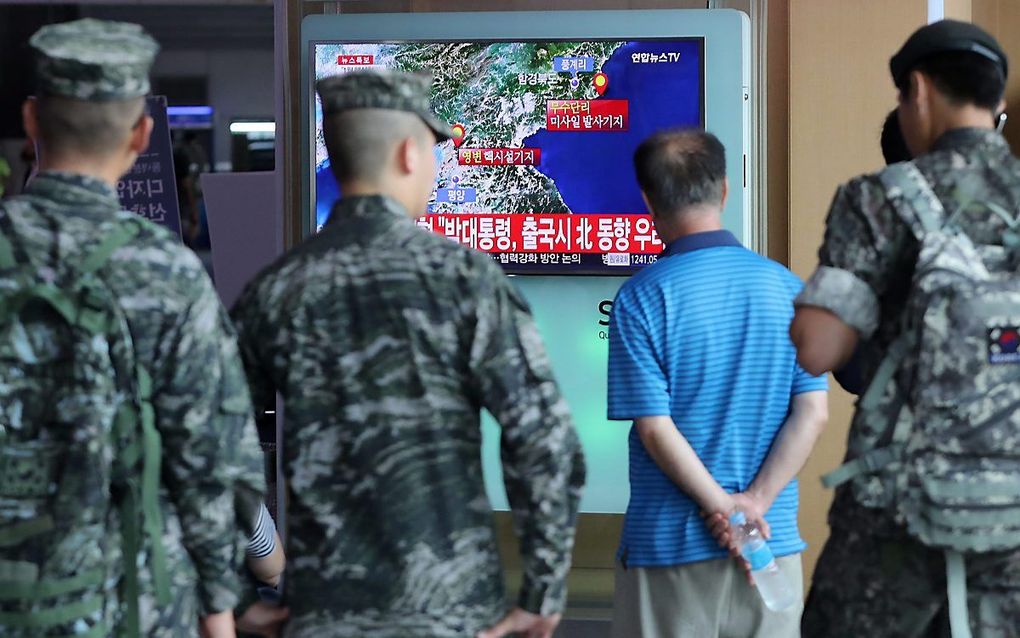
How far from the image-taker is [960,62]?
2191 millimetres

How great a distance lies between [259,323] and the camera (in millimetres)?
2150

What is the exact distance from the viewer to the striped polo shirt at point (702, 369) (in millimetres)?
2777

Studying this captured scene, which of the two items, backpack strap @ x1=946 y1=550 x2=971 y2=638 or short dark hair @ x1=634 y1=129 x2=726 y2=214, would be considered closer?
backpack strap @ x1=946 y1=550 x2=971 y2=638

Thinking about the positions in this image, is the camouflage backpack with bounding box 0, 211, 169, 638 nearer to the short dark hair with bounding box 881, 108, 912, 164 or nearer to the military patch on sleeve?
the military patch on sleeve

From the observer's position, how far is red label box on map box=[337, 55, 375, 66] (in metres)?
4.57

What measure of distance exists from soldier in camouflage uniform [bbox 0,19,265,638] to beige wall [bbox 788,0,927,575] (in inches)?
111

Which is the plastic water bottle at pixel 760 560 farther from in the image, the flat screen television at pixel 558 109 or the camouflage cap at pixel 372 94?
the flat screen television at pixel 558 109

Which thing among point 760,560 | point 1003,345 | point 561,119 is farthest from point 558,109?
point 1003,345

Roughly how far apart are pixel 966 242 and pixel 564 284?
8.25 feet

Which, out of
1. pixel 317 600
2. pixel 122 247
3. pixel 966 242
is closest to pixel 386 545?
pixel 317 600

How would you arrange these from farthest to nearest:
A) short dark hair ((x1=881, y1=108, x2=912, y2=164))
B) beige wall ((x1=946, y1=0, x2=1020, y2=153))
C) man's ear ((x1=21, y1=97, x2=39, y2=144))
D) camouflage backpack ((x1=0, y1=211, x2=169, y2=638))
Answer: beige wall ((x1=946, y1=0, x2=1020, y2=153))
short dark hair ((x1=881, y1=108, x2=912, y2=164))
man's ear ((x1=21, y1=97, x2=39, y2=144))
camouflage backpack ((x1=0, y1=211, x2=169, y2=638))

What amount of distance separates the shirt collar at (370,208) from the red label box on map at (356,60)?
2.49 meters

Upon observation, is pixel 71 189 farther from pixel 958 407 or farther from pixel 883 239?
pixel 958 407

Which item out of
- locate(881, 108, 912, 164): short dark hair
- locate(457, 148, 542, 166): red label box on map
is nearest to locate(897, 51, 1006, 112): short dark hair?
locate(881, 108, 912, 164): short dark hair
